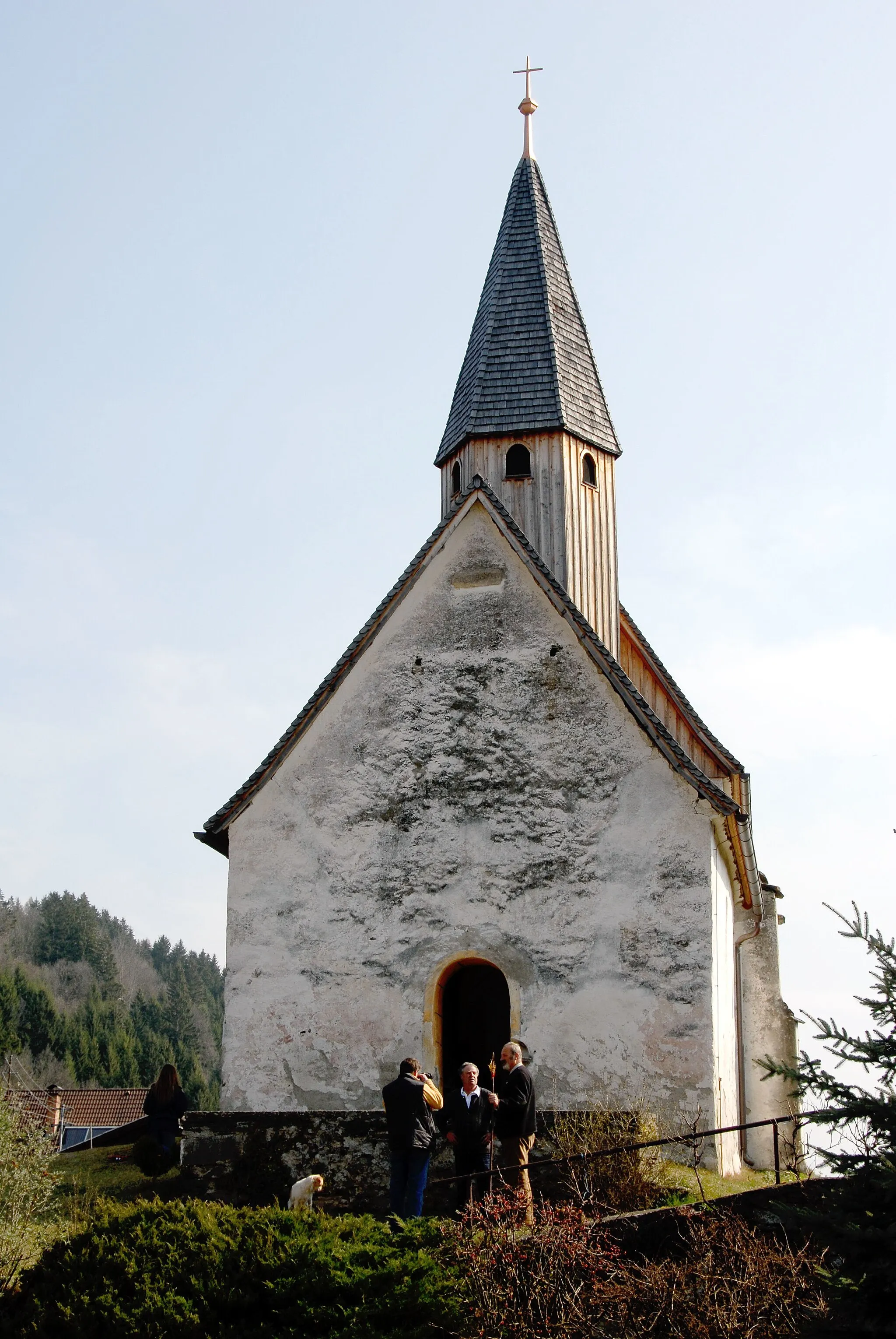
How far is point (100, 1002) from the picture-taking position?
76.8 m

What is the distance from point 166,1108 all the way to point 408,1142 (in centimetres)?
657

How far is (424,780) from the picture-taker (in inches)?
731

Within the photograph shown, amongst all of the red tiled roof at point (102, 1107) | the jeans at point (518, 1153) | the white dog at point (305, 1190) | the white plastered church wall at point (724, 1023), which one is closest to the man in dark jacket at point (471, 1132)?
the jeans at point (518, 1153)

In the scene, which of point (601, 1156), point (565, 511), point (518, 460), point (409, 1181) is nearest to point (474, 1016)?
point (409, 1181)

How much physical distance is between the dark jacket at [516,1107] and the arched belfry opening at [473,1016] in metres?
5.33

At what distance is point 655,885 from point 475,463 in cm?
845

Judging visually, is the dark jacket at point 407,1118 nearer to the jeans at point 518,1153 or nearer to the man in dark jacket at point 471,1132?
the man in dark jacket at point 471,1132

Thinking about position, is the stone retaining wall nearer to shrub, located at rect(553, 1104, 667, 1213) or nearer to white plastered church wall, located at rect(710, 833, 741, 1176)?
shrub, located at rect(553, 1104, 667, 1213)

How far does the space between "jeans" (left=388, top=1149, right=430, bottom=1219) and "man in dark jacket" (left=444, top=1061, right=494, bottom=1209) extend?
0.96ft

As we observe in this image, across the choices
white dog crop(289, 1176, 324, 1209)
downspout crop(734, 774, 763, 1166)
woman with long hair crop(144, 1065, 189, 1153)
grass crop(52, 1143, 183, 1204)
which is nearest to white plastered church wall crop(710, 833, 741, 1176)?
downspout crop(734, 774, 763, 1166)

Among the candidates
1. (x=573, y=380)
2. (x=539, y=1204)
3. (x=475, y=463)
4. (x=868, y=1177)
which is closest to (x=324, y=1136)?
(x=539, y=1204)

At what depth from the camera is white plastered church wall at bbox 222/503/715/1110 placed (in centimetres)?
1711

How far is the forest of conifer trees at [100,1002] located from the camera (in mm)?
67375

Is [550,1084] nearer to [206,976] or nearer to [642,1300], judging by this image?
[642,1300]
